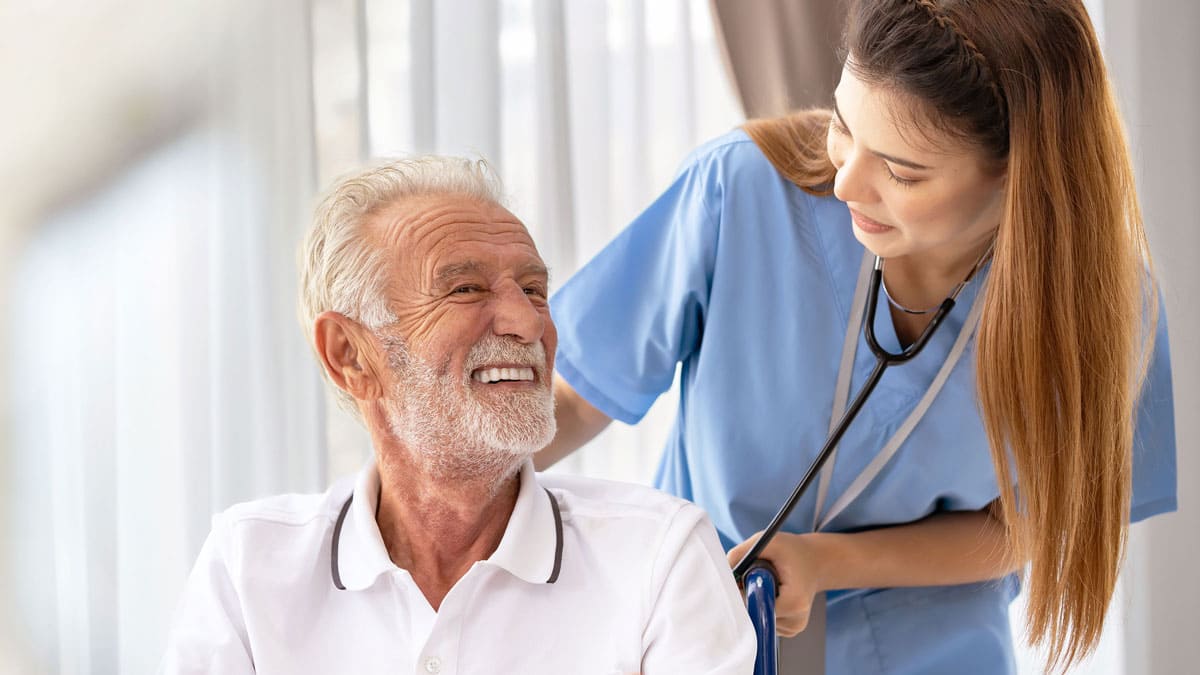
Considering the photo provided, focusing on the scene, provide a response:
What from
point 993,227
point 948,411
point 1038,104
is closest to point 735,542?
point 948,411

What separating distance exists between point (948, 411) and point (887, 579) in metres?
0.23

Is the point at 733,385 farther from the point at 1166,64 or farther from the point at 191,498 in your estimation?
the point at 1166,64

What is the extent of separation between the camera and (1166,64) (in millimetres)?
2449

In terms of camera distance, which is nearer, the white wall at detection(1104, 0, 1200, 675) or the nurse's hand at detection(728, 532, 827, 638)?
the nurse's hand at detection(728, 532, 827, 638)

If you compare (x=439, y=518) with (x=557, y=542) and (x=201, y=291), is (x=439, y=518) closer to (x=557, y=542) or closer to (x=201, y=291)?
(x=557, y=542)

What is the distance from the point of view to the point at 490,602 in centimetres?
129

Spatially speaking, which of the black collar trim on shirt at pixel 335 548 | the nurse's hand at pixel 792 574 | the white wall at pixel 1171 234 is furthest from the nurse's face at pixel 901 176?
the white wall at pixel 1171 234

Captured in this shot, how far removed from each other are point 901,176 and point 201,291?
117 cm

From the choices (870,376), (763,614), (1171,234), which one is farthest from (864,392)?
(1171,234)

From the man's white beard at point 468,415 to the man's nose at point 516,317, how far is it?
13 mm

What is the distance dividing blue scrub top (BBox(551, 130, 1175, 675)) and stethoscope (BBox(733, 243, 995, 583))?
5 cm

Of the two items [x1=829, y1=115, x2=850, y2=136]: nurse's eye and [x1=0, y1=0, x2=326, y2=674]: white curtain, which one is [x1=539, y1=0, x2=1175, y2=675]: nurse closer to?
[x1=829, y1=115, x2=850, y2=136]: nurse's eye

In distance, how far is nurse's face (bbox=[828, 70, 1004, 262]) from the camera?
1.22 m

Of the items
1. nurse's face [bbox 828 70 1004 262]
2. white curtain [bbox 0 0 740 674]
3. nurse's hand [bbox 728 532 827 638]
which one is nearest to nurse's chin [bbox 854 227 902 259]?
nurse's face [bbox 828 70 1004 262]
